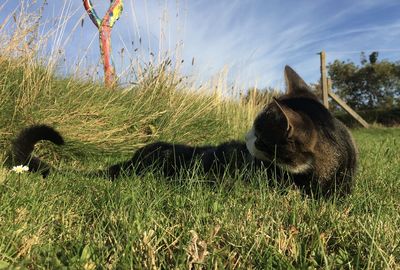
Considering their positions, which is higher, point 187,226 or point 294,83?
point 294,83

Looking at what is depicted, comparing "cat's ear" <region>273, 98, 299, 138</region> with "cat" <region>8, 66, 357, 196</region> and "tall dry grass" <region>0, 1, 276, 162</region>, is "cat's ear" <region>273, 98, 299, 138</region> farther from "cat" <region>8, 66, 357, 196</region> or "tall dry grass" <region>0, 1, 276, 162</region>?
"tall dry grass" <region>0, 1, 276, 162</region>

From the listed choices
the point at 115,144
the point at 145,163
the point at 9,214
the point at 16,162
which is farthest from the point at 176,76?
the point at 9,214

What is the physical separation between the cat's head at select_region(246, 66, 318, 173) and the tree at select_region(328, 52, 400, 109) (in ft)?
58.6

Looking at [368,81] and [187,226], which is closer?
[187,226]

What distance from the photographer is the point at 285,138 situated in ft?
5.90

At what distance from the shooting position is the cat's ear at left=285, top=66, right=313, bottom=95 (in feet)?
8.11

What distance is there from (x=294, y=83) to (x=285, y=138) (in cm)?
81

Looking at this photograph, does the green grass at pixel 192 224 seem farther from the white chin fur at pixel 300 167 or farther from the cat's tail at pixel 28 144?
the cat's tail at pixel 28 144

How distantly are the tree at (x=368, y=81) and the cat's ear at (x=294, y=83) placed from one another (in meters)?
17.2

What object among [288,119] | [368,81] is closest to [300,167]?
[288,119]

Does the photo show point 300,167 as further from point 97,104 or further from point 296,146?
point 97,104

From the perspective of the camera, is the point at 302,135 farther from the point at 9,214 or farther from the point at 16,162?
the point at 16,162

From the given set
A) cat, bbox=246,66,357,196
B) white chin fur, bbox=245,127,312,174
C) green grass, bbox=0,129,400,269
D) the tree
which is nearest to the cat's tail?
green grass, bbox=0,129,400,269

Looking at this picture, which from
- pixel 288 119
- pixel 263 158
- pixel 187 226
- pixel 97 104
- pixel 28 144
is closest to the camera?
pixel 187 226
